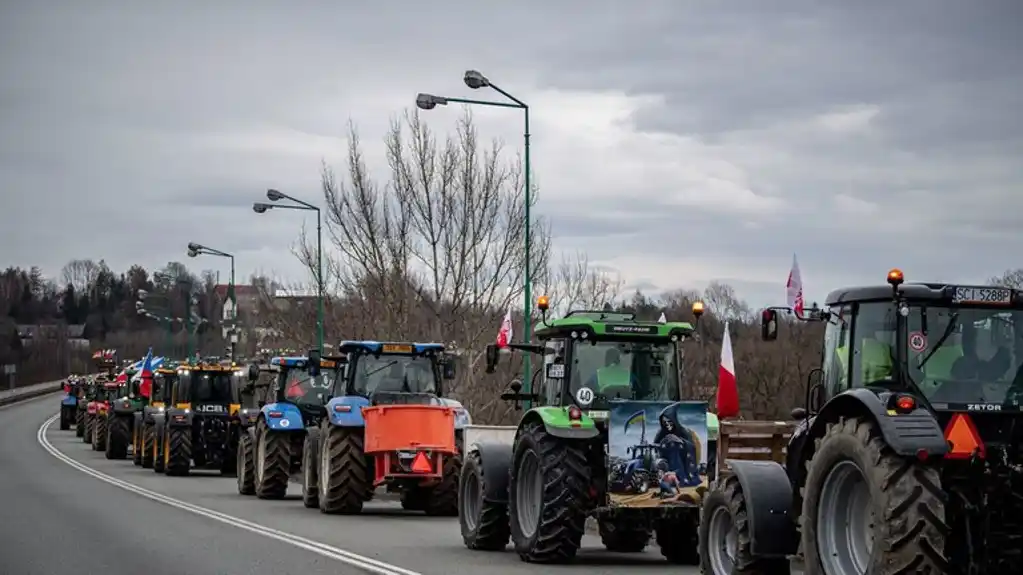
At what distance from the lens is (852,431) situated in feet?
33.5

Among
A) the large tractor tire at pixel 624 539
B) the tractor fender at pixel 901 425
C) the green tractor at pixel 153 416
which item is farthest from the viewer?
the green tractor at pixel 153 416

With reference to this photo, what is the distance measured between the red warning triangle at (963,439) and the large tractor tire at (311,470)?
16.5 meters

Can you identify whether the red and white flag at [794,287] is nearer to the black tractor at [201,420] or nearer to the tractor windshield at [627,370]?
the tractor windshield at [627,370]

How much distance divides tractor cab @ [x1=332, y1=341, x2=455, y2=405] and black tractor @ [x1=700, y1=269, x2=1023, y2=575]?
45.5ft

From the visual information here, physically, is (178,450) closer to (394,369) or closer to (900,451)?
(394,369)

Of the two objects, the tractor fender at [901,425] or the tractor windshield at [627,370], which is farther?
the tractor windshield at [627,370]

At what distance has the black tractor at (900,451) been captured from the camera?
9617 mm

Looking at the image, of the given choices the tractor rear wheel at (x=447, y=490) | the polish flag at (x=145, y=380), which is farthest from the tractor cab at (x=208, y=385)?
the tractor rear wheel at (x=447, y=490)

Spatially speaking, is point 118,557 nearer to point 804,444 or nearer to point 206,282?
point 804,444

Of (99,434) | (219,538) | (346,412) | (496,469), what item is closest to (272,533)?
(219,538)

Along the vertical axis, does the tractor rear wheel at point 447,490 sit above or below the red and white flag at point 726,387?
below

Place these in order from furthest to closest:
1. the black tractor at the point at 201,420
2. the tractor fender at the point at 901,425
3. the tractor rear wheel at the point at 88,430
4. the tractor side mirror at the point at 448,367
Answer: the tractor rear wheel at the point at 88,430 < the black tractor at the point at 201,420 < the tractor side mirror at the point at 448,367 < the tractor fender at the point at 901,425

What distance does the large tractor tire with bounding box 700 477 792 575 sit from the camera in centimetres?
1152

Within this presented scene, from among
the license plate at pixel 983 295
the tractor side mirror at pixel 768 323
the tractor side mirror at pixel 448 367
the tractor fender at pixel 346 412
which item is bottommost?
the tractor fender at pixel 346 412
